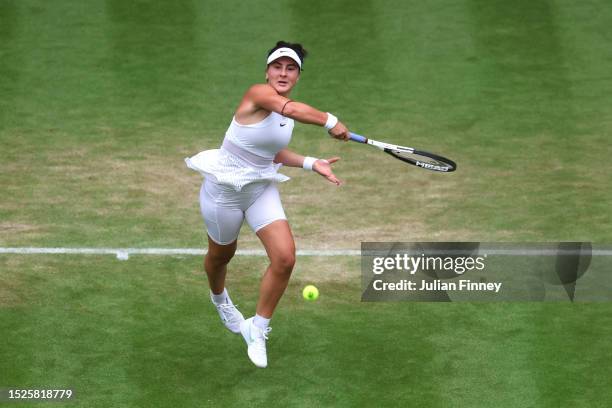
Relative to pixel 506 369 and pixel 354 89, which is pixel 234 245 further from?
pixel 354 89

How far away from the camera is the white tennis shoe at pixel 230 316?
1124 cm

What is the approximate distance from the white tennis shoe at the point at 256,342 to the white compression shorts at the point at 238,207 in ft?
2.51

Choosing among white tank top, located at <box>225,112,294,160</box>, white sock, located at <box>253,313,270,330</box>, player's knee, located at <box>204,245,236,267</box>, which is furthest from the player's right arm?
white sock, located at <box>253,313,270,330</box>

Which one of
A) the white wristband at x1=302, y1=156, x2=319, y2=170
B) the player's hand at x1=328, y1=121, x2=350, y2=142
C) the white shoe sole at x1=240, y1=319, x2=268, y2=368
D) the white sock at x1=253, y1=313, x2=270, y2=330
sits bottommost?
the white shoe sole at x1=240, y1=319, x2=268, y2=368

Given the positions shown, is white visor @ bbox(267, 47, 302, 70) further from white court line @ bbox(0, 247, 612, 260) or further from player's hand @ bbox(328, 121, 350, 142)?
white court line @ bbox(0, 247, 612, 260)

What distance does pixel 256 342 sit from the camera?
10.7 metres

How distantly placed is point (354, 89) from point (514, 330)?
19.4 feet

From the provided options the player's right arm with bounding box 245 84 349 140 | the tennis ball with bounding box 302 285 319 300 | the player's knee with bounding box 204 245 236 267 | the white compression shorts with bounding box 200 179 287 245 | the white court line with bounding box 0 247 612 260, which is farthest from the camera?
the white court line with bounding box 0 247 612 260

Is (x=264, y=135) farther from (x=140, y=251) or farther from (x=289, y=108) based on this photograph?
(x=140, y=251)

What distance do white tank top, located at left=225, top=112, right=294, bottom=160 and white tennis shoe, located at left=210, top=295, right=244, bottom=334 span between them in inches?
54.7

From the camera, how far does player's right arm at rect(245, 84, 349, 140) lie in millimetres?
10109

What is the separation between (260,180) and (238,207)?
287mm

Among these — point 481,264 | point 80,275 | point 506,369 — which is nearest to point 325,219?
point 481,264

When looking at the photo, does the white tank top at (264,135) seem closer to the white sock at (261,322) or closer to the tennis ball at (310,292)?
the white sock at (261,322)
